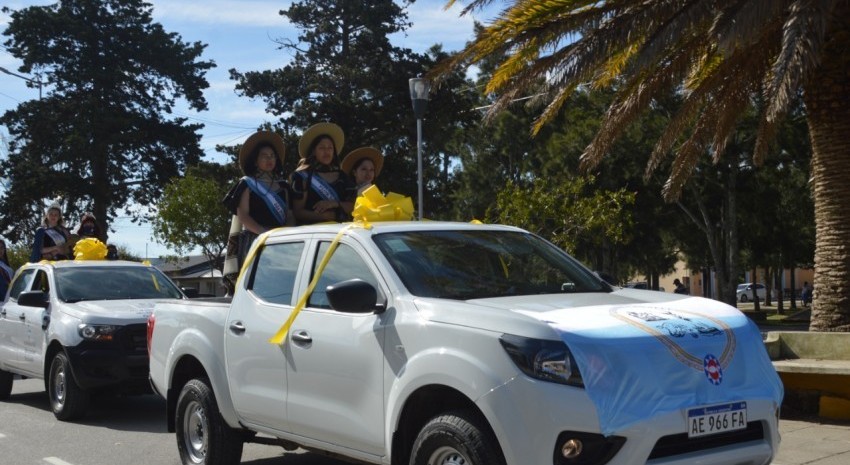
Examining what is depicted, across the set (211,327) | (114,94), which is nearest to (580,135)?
(114,94)

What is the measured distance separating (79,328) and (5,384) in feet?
10.7

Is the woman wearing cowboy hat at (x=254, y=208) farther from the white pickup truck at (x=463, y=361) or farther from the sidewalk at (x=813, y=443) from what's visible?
the sidewalk at (x=813, y=443)

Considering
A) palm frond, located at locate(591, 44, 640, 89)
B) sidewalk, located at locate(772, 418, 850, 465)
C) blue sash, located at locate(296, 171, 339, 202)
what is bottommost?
sidewalk, located at locate(772, 418, 850, 465)

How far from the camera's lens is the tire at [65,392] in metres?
10.9

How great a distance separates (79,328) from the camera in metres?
10.9

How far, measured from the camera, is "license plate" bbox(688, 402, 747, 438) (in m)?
4.89

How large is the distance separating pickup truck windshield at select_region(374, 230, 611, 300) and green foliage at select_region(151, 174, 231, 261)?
3966cm

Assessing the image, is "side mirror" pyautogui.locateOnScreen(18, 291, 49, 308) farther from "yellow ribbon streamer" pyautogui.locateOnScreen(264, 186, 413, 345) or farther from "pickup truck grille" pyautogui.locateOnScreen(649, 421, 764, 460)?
"pickup truck grille" pyautogui.locateOnScreen(649, 421, 764, 460)

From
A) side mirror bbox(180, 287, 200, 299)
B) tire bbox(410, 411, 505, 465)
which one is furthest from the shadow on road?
tire bbox(410, 411, 505, 465)

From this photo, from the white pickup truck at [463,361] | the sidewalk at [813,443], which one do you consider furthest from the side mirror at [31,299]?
the sidewalk at [813,443]

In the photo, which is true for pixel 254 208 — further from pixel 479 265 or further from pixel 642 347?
pixel 642 347

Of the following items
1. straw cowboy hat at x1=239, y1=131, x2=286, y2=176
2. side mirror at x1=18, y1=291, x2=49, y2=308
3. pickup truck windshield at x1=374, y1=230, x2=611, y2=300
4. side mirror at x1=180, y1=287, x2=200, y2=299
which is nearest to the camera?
pickup truck windshield at x1=374, y1=230, x2=611, y2=300

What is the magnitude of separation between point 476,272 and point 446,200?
126 ft

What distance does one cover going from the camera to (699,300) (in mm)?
5871
